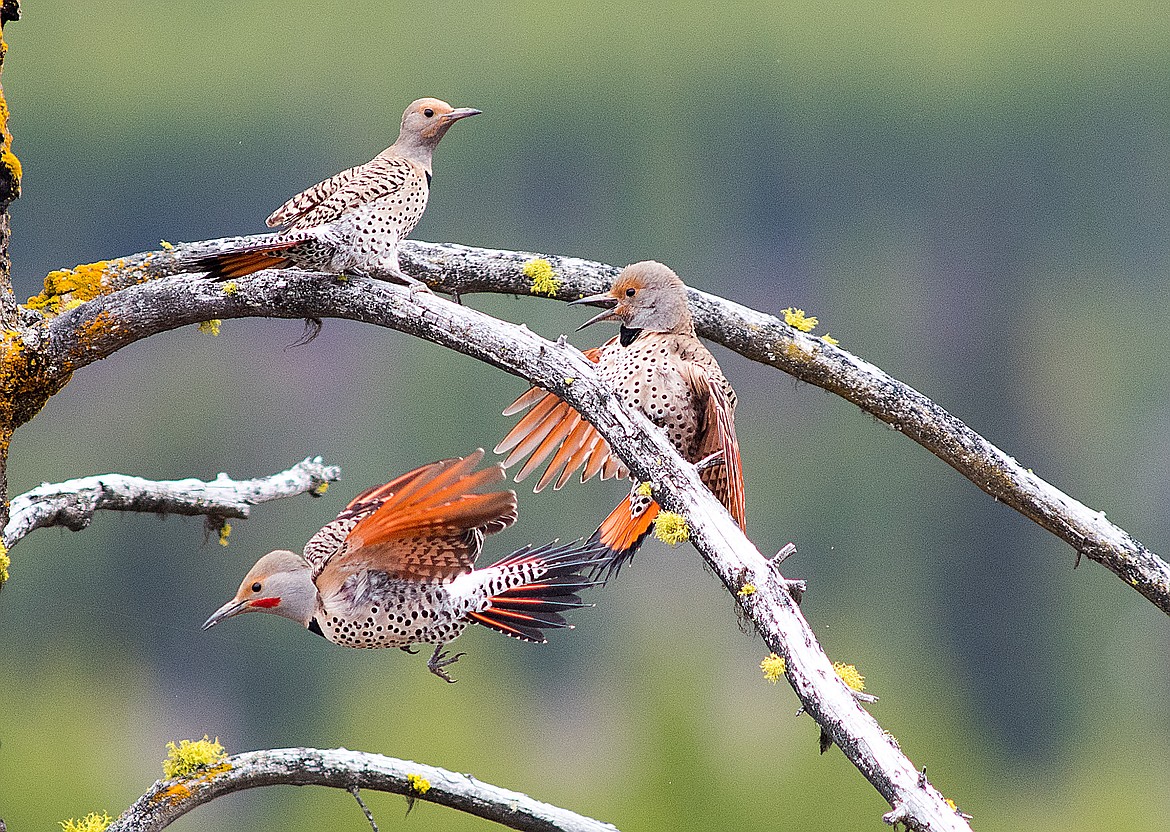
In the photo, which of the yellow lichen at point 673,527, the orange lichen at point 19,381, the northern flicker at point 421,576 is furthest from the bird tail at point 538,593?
the orange lichen at point 19,381

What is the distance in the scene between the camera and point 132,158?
14.7 feet

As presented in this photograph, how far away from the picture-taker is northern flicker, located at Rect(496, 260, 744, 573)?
1.53 meters

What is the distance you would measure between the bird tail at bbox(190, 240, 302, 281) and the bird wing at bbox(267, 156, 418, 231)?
11 centimetres

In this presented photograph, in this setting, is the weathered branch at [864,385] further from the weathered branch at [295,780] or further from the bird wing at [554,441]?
the weathered branch at [295,780]

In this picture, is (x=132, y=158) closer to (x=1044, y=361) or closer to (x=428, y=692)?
(x=428, y=692)

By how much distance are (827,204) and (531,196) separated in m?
1.18

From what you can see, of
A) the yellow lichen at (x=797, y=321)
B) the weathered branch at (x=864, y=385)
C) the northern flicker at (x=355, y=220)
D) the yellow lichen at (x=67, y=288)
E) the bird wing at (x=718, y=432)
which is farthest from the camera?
the yellow lichen at (x=797, y=321)

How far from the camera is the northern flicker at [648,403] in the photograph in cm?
153

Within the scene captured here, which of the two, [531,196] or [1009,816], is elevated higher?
[531,196]

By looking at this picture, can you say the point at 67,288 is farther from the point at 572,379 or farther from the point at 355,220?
the point at 572,379

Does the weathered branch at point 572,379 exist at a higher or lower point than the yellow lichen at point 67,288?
lower

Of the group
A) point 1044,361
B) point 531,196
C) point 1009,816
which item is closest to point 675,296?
point 531,196

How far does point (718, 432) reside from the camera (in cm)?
154

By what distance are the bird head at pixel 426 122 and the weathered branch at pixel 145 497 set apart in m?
0.83
